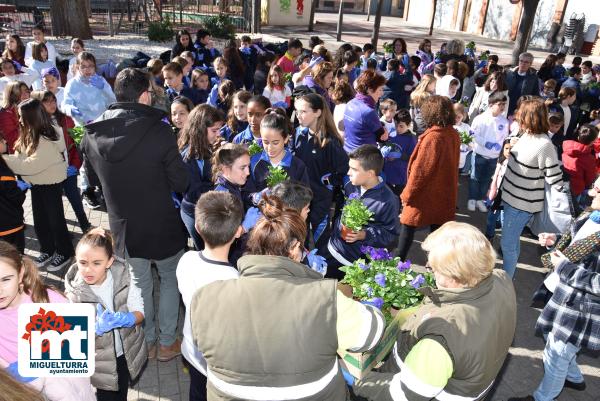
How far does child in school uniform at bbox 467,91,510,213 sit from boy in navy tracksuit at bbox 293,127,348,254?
116 inches

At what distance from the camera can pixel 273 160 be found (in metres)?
4.42

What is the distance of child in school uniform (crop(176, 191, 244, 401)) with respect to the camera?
8.89ft

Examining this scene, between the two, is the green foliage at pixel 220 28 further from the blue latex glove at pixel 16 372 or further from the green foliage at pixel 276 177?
the blue latex glove at pixel 16 372

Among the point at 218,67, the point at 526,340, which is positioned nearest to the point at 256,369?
the point at 526,340

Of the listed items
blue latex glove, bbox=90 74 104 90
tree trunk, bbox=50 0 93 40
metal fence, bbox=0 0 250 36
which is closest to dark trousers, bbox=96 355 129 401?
blue latex glove, bbox=90 74 104 90

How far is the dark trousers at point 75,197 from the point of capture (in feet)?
18.4

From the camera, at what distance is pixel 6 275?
96.0 inches

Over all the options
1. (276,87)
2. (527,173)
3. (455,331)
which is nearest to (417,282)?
(455,331)

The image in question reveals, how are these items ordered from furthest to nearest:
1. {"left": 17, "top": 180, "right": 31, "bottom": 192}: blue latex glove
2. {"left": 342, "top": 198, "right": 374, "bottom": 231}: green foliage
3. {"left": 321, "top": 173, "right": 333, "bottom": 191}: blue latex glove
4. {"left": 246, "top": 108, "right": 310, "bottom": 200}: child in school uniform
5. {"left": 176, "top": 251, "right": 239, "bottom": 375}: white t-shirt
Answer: {"left": 321, "top": 173, "right": 333, "bottom": 191}: blue latex glove < {"left": 17, "top": 180, "right": 31, "bottom": 192}: blue latex glove < {"left": 246, "top": 108, "right": 310, "bottom": 200}: child in school uniform < {"left": 342, "top": 198, "right": 374, "bottom": 231}: green foliage < {"left": 176, "top": 251, "right": 239, "bottom": 375}: white t-shirt

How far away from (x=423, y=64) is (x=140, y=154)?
10651mm

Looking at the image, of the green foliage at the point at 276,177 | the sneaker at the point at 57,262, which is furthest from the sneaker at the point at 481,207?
the sneaker at the point at 57,262

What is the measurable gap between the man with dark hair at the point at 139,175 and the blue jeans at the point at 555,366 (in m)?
3.22

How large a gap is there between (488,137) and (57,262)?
619 cm

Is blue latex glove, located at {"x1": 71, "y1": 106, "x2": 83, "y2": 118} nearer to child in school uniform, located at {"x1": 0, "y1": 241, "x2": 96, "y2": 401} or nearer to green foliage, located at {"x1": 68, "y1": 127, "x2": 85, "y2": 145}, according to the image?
green foliage, located at {"x1": 68, "y1": 127, "x2": 85, "y2": 145}
